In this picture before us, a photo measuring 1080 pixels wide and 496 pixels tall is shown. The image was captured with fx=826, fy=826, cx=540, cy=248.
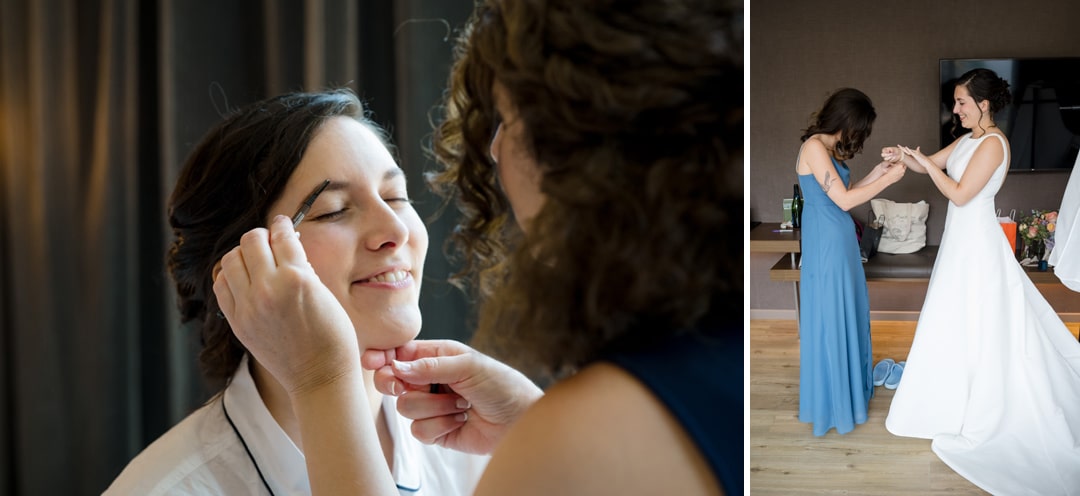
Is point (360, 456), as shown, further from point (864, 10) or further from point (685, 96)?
point (864, 10)

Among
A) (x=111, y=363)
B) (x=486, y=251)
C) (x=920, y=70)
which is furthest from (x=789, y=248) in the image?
(x=111, y=363)

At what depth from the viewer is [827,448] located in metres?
1.01

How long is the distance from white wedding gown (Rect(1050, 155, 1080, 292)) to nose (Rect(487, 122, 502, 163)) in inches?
25.9

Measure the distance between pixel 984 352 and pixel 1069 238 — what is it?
18 cm

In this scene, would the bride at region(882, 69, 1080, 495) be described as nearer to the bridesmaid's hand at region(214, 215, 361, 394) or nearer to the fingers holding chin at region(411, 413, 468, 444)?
the fingers holding chin at region(411, 413, 468, 444)

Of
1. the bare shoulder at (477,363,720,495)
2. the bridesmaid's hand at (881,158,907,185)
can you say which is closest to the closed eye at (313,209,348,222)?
the bare shoulder at (477,363,720,495)

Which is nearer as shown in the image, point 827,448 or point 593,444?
point 593,444

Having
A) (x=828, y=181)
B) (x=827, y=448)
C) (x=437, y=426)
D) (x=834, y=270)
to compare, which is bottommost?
(x=827, y=448)

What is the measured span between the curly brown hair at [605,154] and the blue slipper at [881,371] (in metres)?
0.49

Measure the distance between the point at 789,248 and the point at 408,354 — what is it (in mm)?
445

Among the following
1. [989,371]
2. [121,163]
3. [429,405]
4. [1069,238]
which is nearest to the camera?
[429,405]

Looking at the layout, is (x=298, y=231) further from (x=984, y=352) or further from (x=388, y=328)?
(x=984, y=352)

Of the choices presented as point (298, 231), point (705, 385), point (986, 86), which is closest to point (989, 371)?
point (986, 86)

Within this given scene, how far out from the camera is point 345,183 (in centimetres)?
82
